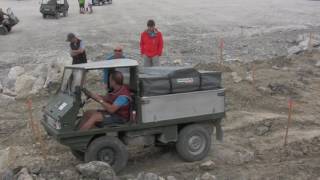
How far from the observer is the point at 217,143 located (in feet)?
35.9

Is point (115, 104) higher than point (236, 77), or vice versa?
point (115, 104)

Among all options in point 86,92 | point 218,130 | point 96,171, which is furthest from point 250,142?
point 96,171

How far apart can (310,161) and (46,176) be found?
482cm

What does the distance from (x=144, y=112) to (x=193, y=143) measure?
4.24 feet

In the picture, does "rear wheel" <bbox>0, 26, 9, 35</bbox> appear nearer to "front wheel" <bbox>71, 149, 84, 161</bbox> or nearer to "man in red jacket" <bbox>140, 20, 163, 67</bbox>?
"man in red jacket" <bbox>140, 20, 163, 67</bbox>

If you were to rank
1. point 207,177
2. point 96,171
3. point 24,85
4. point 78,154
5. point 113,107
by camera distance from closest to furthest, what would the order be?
point 96,171 → point 207,177 → point 113,107 → point 78,154 → point 24,85

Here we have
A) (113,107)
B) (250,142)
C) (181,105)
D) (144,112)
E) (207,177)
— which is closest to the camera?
(207,177)

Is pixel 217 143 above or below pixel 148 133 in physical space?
below

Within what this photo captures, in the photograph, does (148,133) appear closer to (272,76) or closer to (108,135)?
(108,135)

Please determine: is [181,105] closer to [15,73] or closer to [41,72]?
[41,72]

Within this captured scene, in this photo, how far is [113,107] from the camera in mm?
8930

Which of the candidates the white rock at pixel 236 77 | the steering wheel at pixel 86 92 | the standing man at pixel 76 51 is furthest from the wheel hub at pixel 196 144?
the white rock at pixel 236 77

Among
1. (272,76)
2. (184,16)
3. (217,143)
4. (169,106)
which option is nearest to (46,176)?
(169,106)

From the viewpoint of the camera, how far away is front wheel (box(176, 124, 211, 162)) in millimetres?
9750
